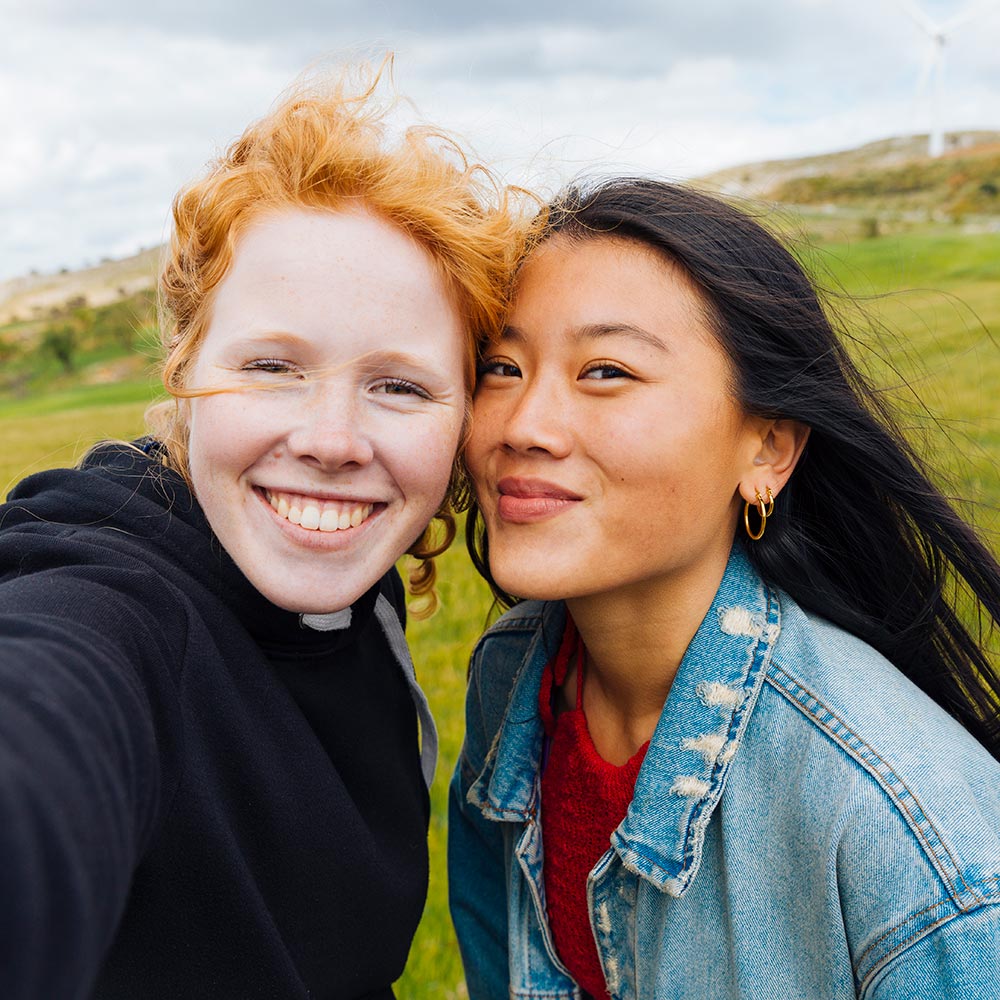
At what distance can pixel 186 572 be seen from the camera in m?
2.12

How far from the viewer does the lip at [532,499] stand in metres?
2.31

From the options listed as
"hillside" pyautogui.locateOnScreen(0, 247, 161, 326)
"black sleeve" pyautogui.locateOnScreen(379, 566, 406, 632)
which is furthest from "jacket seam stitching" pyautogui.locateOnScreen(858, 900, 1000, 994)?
"hillside" pyautogui.locateOnScreen(0, 247, 161, 326)

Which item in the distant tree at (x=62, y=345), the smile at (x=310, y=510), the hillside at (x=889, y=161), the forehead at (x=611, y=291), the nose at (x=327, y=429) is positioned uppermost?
the forehead at (x=611, y=291)

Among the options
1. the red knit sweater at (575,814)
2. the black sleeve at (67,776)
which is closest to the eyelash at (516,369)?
the red knit sweater at (575,814)

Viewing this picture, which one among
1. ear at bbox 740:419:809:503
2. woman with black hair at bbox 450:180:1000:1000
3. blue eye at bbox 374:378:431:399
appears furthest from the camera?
ear at bbox 740:419:809:503

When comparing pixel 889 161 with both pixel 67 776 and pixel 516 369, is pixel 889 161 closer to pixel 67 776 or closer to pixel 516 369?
pixel 516 369

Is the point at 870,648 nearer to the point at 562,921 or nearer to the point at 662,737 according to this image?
the point at 662,737

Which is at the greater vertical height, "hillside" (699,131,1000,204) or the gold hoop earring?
the gold hoop earring

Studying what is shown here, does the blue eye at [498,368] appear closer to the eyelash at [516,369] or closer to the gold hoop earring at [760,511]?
the eyelash at [516,369]

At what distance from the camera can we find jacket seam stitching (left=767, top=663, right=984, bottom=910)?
6.32 feet

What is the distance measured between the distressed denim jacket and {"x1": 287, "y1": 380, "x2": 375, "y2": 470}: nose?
90 centimetres

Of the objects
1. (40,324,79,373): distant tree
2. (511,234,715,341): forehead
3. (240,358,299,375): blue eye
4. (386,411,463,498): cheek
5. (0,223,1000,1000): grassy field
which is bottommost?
(40,324,79,373): distant tree

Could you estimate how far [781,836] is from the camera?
7.14 feet

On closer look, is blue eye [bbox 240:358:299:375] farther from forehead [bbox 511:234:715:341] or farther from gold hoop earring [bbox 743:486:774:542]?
gold hoop earring [bbox 743:486:774:542]
